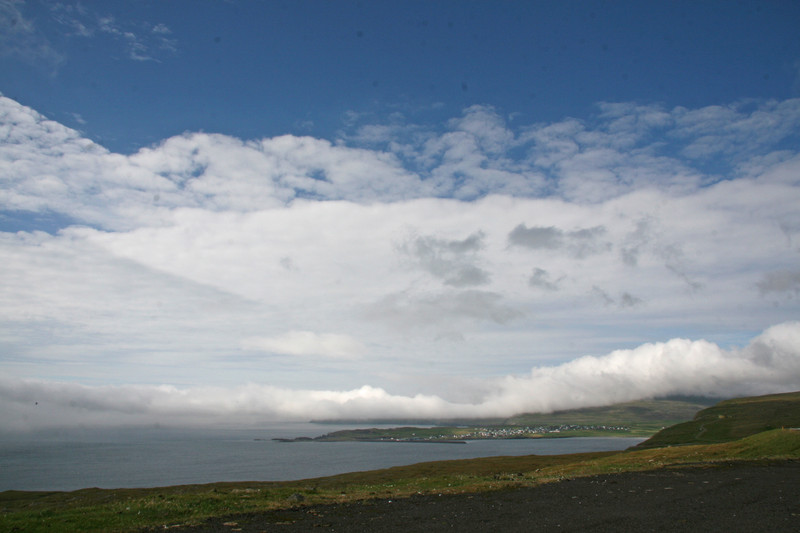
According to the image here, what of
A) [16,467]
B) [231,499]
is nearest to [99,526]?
[231,499]

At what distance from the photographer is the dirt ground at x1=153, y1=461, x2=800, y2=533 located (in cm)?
1738

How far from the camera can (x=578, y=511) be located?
19750 mm

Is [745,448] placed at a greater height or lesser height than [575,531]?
lesser

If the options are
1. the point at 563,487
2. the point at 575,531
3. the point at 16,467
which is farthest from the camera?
the point at 16,467

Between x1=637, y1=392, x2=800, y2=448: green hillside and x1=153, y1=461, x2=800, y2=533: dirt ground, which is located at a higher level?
x1=153, y1=461, x2=800, y2=533: dirt ground

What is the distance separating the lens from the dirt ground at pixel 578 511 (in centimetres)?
1738

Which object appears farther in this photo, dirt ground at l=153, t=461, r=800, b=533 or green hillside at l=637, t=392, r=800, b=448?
green hillside at l=637, t=392, r=800, b=448

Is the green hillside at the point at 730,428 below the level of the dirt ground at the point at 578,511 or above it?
below

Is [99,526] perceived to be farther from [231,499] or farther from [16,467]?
[16,467]

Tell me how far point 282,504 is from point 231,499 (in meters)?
3.61

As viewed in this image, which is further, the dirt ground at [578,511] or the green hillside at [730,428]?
the green hillside at [730,428]

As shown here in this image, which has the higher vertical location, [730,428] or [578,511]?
[578,511]

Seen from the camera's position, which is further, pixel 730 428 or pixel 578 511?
pixel 730 428

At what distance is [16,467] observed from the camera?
192 meters
